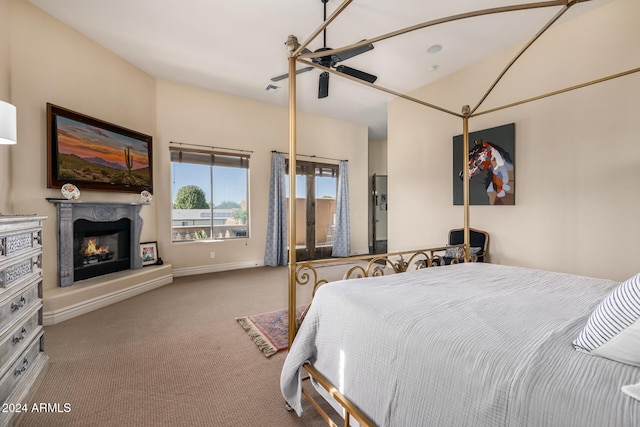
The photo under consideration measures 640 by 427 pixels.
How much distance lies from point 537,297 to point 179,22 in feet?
13.0

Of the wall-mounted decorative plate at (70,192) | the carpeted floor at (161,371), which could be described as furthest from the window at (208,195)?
the carpeted floor at (161,371)

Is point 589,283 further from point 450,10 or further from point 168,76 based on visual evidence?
point 168,76

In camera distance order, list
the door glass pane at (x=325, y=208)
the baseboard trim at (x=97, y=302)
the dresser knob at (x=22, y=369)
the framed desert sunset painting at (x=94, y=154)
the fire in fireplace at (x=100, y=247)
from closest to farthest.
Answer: the dresser knob at (x=22, y=369)
the baseboard trim at (x=97, y=302)
the framed desert sunset painting at (x=94, y=154)
the fire in fireplace at (x=100, y=247)
the door glass pane at (x=325, y=208)

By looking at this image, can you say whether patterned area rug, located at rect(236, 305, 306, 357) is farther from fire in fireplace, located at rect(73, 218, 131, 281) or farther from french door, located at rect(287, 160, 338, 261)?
french door, located at rect(287, 160, 338, 261)

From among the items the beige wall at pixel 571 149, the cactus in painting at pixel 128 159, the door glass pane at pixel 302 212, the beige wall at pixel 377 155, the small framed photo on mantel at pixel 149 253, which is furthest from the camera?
the beige wall at pixel 377 155

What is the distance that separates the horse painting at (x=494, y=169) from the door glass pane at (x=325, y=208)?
125 inches

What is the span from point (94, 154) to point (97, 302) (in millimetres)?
1766

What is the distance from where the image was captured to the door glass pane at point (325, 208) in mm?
6152

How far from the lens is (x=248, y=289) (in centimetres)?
389

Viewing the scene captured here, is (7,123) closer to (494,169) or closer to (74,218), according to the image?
(74,218)

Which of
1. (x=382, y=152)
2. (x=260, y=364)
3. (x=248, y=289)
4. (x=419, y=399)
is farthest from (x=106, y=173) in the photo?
(x=382, y=152)

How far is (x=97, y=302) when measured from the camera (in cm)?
310

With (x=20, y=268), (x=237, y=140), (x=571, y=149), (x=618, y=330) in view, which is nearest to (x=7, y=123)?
(x=20, y=268)

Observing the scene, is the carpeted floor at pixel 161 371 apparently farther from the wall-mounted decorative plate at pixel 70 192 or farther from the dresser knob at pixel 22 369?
the wall-mounted decorative plate at pixel 70 192
